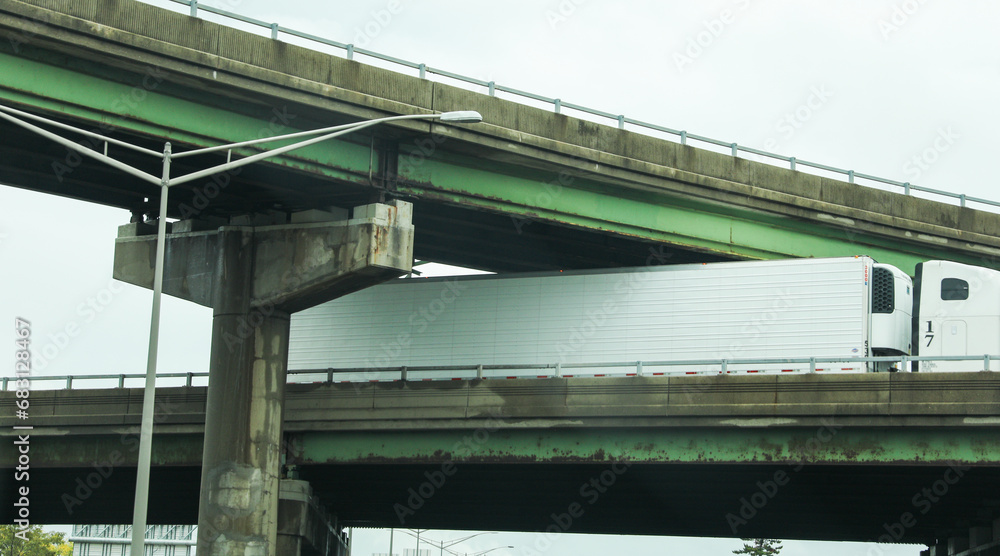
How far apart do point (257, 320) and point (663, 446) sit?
9.65 metres

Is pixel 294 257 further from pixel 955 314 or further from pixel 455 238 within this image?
pixel 955 314

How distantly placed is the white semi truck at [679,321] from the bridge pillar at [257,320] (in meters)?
3.71

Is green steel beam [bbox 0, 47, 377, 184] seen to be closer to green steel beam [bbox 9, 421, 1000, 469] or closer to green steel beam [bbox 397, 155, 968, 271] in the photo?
Answer: green steel beam [bbox 397, 155, 968, 271]

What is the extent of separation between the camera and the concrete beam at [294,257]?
96.5 ft

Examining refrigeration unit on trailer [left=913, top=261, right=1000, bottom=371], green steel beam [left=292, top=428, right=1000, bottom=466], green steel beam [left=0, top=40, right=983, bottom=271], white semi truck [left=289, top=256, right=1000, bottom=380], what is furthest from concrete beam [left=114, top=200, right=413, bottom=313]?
refrigeration unit on trailer [left=913, top=261, right=1000, bottom=371]

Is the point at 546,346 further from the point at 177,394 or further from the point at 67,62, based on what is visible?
the point at 67,62

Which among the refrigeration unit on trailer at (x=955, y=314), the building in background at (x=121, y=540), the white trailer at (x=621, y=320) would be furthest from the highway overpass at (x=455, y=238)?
the building in background at (x=121, y=540)

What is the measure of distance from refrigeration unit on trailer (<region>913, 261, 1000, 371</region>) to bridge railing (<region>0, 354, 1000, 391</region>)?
0.67 metres

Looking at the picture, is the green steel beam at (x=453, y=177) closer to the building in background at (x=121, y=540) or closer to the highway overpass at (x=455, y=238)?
the highway overpass at (x=455, y=238)

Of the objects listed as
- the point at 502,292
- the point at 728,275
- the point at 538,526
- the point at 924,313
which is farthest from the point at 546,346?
the point at 538,526

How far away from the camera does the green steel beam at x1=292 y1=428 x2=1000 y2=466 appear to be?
90.5 ft

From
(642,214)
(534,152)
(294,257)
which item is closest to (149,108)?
(294,257)

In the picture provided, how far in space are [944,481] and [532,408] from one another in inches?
378

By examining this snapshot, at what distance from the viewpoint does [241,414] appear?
29.7 metres
